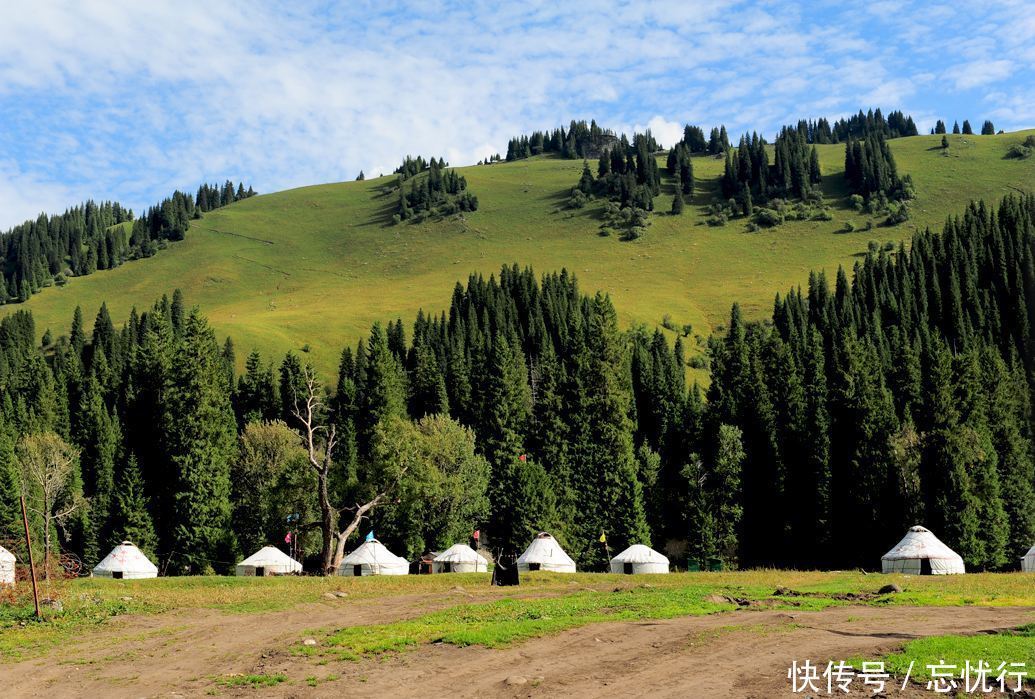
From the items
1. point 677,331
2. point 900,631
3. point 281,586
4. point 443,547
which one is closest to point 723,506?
point 443,547

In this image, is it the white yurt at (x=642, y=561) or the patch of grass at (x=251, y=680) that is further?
the white yurt at (x=642, y=561)

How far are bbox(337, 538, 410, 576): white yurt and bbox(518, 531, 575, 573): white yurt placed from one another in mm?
8021

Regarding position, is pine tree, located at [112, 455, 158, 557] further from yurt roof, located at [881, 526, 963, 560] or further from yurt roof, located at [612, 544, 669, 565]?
yurt roof, located at [881, 526, 963, 560]

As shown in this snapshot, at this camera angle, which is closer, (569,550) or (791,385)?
(569,550)

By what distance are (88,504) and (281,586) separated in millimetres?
47140

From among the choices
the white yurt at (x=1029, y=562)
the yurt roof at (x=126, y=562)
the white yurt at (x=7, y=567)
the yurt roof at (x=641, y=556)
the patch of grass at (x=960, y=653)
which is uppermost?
the patch of grass at (x=960, y=653)

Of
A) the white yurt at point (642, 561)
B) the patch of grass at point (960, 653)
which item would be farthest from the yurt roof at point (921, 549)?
the patch of grass at point (960, 653)

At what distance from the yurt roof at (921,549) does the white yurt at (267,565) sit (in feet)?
128

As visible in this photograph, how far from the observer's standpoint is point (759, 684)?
67.7 feet

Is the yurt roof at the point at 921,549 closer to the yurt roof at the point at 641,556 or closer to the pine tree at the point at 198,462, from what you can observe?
→ the yurt roof at the point at 641,556

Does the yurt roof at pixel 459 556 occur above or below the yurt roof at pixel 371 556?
below

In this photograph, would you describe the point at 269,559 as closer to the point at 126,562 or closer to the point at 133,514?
the point at 126,562

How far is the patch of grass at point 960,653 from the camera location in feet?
67.8

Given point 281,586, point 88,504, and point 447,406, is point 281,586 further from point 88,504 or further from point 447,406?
point 447,406
